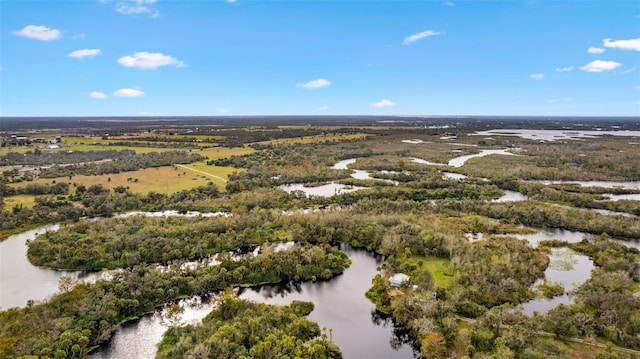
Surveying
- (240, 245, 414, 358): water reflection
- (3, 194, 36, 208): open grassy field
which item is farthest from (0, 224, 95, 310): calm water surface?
(240, 245, 414, 358): water reflection

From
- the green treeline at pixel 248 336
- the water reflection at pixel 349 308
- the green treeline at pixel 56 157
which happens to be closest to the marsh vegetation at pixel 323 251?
the green treeline at pixel 248 336

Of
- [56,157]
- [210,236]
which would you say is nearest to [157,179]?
[210,236]

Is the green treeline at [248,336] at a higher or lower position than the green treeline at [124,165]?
lower

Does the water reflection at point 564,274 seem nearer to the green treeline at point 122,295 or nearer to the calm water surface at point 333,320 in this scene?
the calm water surface at point 333,320

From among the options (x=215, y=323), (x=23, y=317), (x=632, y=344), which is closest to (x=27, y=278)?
(x=23, y=317)

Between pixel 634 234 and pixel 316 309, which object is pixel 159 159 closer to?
pixel 316 309

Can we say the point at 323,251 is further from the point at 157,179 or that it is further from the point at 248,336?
the point at 157,179
